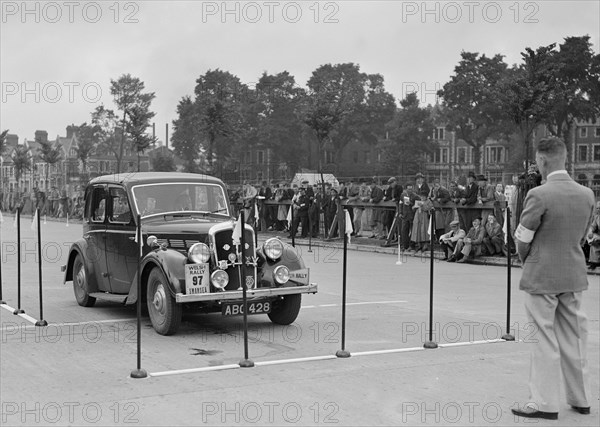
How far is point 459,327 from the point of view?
406 inches

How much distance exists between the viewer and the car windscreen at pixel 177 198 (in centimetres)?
1093

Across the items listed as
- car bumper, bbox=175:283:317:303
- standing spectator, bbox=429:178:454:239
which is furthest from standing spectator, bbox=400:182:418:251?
car bumper, bbox=175:283:317:303

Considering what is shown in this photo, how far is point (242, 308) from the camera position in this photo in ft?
31.0

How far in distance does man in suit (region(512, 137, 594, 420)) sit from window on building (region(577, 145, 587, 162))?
102 m

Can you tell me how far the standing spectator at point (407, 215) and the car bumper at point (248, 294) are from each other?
14269 millimetres

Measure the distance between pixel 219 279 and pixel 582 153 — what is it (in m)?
101

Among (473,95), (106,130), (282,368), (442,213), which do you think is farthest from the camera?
(106,130)

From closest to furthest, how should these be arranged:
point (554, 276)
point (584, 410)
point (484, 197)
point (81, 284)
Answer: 1. point (554, 276)
2. point (584, 410)
3. point (81, 284)
4. point (484, 197)

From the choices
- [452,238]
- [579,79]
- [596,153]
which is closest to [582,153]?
[596,153]

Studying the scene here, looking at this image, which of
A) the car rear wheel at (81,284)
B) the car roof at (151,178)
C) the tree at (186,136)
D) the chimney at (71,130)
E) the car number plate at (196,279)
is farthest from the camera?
the chimney at (71,130)

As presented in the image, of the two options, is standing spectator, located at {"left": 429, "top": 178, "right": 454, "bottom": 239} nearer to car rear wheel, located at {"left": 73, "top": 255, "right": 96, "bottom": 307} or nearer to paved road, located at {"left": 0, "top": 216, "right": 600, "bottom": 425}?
paved road, located at {"left": 0, "top": 216, "right": 600, "bottom": 425}

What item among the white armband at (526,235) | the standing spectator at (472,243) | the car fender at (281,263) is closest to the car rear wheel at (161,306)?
the car fender at (281,263)

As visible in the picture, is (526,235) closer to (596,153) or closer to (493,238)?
(493,238)

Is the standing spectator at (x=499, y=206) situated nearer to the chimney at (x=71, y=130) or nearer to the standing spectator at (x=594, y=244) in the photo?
the standing spectator at (x=594, y=244)
